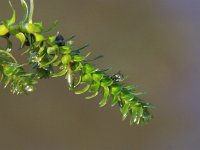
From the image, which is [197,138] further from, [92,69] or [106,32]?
[92,69]

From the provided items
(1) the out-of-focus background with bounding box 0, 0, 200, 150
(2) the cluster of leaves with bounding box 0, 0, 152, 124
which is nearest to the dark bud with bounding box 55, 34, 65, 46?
(2) the cluster of leaves with bounding box 0, 0, 152, 124

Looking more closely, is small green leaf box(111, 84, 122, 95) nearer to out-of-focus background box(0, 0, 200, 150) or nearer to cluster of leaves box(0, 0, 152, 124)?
cluster of leaves box(0, 0, 152, 124)

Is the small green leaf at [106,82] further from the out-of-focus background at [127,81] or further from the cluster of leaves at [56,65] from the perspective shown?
the out-of-focus background at [127,81]

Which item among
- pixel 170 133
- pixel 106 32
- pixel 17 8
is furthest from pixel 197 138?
pixel 17 8

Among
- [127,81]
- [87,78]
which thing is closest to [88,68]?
[87,78]

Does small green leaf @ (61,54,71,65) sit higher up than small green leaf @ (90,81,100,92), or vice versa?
small green leaf @ (61,54,71,65)

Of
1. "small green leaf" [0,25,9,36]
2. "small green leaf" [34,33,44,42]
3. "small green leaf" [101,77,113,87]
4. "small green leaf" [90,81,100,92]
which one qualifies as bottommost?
"small green leaf" [90,81,100,92]
